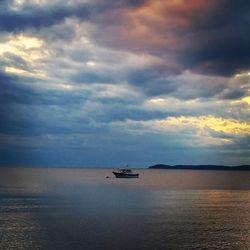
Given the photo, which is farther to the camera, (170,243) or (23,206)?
(23,206)

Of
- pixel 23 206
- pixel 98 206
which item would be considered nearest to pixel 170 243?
pixel 98 206

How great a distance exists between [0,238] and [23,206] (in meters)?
48.5

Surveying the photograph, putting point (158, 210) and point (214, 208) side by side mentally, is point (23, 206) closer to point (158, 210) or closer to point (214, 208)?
point (158, 210)

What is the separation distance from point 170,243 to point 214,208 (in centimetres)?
5808

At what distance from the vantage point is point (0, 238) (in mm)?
68500

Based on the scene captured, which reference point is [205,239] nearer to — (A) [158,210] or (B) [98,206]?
(A) [158,210]

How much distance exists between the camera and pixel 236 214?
105875 millimetres

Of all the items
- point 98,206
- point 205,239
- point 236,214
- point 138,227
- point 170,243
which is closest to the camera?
point 170,243

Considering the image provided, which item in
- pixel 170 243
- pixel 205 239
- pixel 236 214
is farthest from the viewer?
pixel 236 214

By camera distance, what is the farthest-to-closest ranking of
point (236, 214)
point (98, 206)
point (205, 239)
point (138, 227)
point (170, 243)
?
point (98, 206) < point (236, 214) < point (138, 227) < point (205, 239) < point (170, 243)

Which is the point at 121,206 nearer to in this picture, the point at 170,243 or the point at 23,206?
the point at 23,206

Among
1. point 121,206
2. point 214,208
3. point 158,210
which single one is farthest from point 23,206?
point 214,208

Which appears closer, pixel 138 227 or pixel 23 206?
pixel 138 227

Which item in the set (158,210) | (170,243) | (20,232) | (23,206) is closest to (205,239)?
(170,243)
